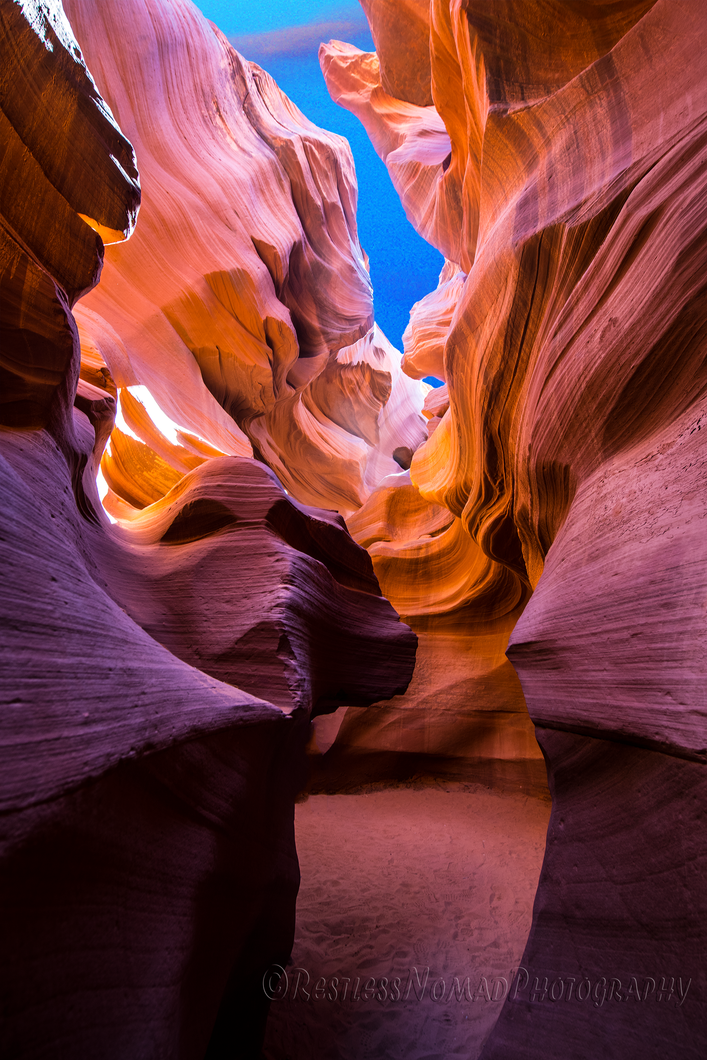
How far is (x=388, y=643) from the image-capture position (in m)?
4.92

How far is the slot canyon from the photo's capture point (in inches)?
70.2

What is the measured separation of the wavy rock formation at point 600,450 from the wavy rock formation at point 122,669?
58.8 inches

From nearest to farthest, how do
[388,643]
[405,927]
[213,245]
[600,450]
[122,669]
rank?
[122,669] < [600,450] < [405,927] < [388,643] < [213,245]

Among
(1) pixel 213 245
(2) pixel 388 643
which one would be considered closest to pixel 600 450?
(2) pixel 388 643

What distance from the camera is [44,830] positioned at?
1.37m

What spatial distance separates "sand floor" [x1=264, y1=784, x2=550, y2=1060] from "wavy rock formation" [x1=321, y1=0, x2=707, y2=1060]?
1397 millimetres

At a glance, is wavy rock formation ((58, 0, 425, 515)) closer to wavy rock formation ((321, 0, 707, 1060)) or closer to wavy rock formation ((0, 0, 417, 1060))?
Answer: wavy rock formation ((0, 0, 417, 1060))

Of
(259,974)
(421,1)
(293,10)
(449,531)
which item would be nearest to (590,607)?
(259,974)

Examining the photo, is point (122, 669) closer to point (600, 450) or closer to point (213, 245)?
point (600, 450)

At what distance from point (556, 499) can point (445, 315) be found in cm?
814

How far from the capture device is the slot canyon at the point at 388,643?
178cm

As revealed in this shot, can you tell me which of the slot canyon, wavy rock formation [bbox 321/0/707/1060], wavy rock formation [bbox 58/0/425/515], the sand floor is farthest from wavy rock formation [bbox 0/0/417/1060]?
wavy rock formation [bbox 58/0/425/515]

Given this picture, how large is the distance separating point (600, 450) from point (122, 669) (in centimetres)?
312

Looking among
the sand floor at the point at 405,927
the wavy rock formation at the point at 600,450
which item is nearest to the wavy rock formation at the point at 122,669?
the sand floor at the point at 405,927
